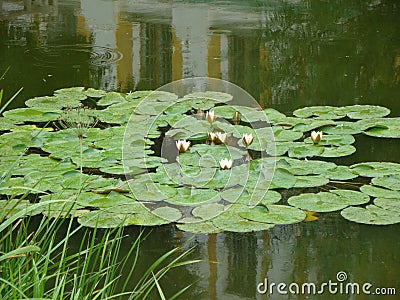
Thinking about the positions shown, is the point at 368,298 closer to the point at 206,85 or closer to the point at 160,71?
the point at 206,85

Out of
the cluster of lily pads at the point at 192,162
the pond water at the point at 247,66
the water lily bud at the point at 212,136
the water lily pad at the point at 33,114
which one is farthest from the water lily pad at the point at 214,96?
the water lily pad at the point at 33,114

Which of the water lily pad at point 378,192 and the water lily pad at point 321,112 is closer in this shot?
the water lily pad at point 378,192

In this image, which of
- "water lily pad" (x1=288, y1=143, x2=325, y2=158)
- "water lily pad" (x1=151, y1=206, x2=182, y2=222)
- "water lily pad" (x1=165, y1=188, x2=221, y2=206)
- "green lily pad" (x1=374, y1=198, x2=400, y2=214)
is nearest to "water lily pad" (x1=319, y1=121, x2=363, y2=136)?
"water lily pad" (x1=288, y1=143, x2=325, y2=158)

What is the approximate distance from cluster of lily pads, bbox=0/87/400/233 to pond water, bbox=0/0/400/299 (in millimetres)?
98

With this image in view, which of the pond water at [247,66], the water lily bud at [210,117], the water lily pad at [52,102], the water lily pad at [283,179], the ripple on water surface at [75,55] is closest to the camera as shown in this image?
the pond water at [247,66]

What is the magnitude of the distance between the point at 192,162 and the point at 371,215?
877 millimetres

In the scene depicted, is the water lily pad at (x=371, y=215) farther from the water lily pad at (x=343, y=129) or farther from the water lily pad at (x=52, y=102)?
the water lily pad at (x=52, y=102)

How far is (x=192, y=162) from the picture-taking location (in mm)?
3652

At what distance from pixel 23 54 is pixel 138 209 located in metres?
2.89

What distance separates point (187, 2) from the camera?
7383mm

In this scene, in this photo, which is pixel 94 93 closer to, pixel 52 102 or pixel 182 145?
pixel 52 102

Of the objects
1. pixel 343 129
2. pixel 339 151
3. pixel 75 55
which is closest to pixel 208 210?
pixel 339 151

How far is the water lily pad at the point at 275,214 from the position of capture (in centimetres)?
314

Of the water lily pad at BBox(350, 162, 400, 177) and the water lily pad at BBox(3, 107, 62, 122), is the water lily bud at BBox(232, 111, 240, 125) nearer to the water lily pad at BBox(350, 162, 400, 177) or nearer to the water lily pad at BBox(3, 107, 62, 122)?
the water lily pad at BBox(350, 162, 400, 177)
